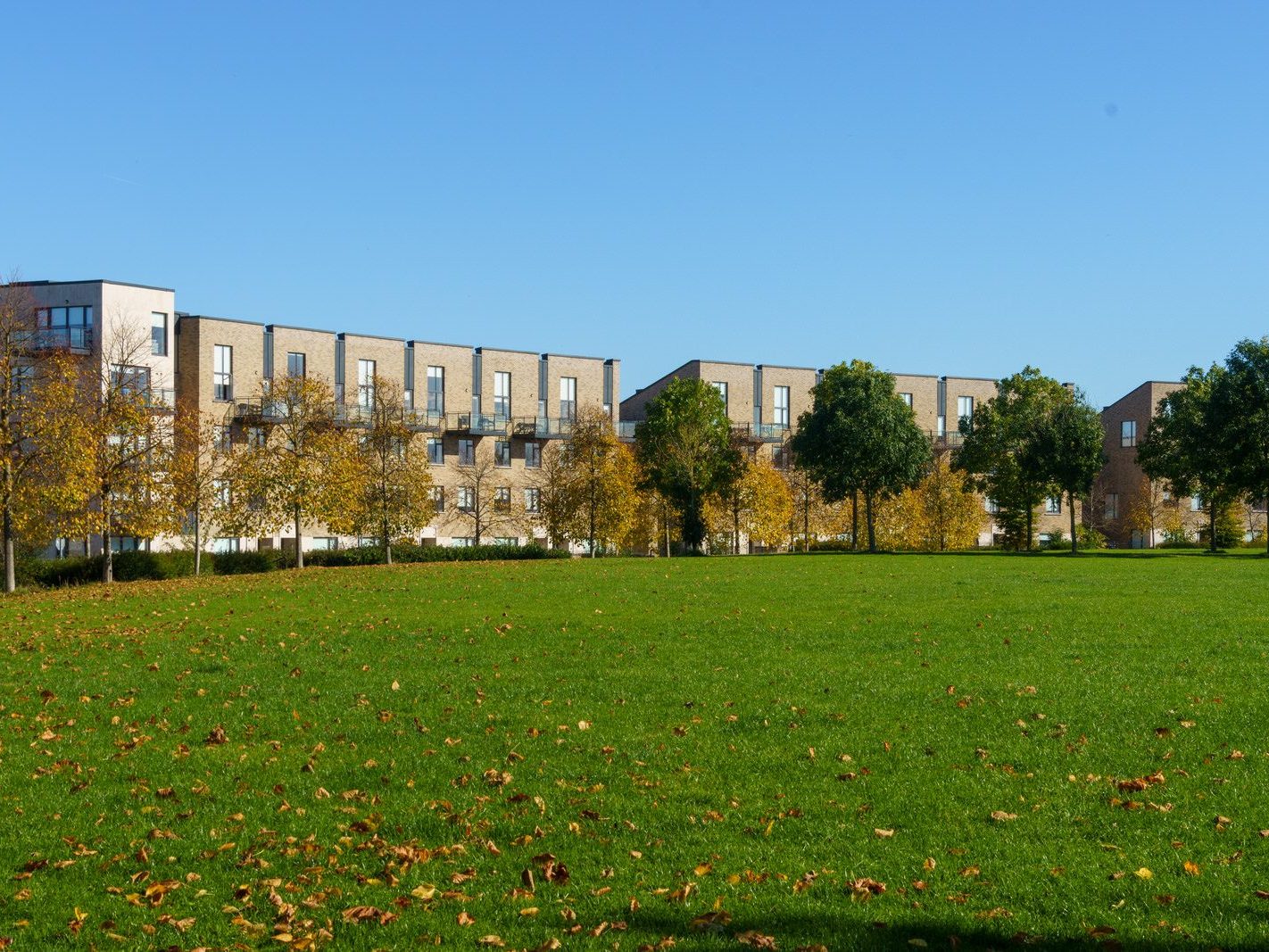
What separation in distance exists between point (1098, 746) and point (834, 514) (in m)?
68.0

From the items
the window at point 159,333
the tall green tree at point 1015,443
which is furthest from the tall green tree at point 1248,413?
the window at point 159,333

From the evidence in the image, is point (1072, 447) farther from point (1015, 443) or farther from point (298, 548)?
point (298, 548)

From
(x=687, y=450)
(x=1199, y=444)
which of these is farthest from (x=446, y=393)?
(x=1199, y=444)

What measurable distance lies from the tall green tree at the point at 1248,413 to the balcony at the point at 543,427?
134 feet

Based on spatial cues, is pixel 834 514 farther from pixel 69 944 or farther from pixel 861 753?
pixel 69 944

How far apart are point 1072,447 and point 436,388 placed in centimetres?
4025

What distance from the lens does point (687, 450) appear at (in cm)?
6662

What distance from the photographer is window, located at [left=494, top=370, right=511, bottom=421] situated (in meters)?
79.9

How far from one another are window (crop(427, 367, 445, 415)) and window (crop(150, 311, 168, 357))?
17150mm

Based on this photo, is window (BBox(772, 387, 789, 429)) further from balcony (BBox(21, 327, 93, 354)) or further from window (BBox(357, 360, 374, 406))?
balcony (BBox(21, 327, 93, 354))

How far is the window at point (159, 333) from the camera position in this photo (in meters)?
65.4

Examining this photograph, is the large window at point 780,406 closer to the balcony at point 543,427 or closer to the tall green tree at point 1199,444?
the balcony at point 543,427

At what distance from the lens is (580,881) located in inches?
311

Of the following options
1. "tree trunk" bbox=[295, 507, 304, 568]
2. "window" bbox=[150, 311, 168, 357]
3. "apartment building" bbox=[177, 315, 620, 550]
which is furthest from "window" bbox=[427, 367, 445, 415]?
"tree trunk" bbox=[295, 507, 304, 568]
